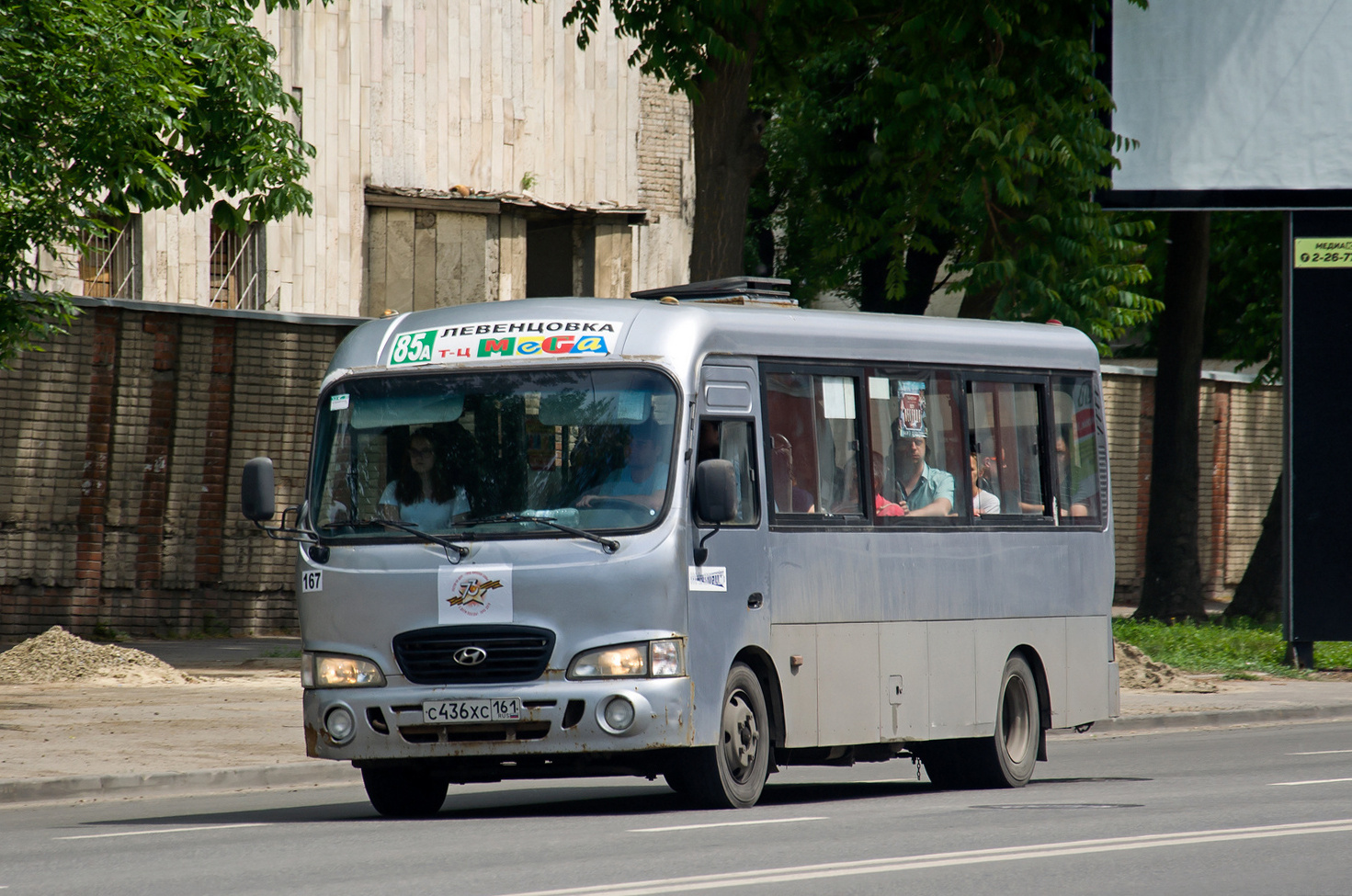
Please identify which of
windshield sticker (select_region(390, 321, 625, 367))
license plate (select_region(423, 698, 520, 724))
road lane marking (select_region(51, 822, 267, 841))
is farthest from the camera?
windshield sticker (select_region(390, 321, 625, 367))

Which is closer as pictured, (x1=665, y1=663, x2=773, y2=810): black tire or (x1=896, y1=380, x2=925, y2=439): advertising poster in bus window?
(x1=665, y1=663, x2=773, y2=810): black tire

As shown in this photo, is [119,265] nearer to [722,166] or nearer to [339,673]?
[722,166]

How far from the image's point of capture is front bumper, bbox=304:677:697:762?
10.6 meters

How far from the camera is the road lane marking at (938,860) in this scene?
7918 millimetres

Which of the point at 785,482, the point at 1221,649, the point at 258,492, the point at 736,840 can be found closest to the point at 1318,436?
the point at 1221,649

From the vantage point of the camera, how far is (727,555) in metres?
11.2

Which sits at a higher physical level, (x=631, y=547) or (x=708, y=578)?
(x=631, y=547)

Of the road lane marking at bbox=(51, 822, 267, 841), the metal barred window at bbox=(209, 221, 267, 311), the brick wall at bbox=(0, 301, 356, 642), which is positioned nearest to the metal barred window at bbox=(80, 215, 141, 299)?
the metal barred window at bbox=(209, 221, 267, 311)

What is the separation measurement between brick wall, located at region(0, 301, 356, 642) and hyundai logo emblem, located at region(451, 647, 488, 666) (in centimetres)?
1270

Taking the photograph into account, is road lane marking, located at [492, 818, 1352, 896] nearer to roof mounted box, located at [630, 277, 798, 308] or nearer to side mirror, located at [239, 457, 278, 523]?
side mirror, located at [239, 457, 278, 523]

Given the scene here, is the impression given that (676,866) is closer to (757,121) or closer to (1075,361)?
(1075,361)

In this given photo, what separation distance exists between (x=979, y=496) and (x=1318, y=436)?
10.9 m

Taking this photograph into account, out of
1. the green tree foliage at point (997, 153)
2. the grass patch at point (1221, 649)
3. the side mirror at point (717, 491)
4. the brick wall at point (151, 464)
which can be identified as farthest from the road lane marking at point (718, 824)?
the brick wall at point (151, 464)

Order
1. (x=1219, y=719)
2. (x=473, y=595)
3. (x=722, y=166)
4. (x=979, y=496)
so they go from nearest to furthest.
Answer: (x=473, y=595) < (x=979, y=496) < (x=1219, y=719) < (x=722, y=166)
